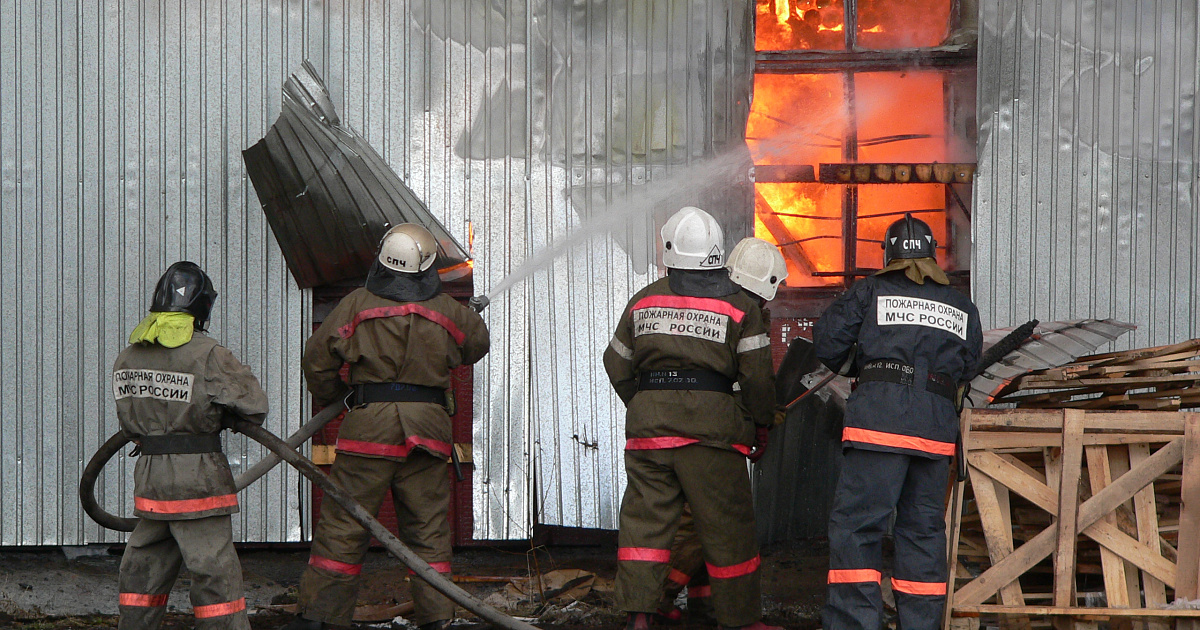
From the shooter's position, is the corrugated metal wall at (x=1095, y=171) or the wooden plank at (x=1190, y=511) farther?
the corrugated metal wall at (x=1095, y=171)

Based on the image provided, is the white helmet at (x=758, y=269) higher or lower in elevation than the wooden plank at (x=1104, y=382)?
higher

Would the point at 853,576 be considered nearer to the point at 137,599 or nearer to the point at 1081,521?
the point at 1081,521

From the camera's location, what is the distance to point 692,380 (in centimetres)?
491

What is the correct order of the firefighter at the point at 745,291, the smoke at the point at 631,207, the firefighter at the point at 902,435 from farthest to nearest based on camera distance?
the smoke at the point at 631,207, the firefighter at the point at 745,291, the firefighter at the point at 902,435

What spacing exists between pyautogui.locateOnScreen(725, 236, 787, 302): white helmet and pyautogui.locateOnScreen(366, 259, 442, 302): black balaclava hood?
156 centimetres

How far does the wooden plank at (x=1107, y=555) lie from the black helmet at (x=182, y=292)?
4.08 m

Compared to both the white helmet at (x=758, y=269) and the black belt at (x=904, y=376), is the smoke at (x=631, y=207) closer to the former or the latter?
the white helmet at (x=758, y=269)

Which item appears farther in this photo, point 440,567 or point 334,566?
point 440,567

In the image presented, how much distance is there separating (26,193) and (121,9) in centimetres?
126

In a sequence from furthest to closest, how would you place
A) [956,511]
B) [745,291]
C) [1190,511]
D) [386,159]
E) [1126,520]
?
1. [386,159]
2. [745,291]
3. [956,511]
4. [1126,520]
5. [1190,511]

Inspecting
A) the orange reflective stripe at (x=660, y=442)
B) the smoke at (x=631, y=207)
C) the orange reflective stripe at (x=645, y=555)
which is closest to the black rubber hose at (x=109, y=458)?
the smoke at (x=631, y=207)

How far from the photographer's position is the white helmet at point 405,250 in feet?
16.7

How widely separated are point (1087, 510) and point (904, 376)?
3.21ft

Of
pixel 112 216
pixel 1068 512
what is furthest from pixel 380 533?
pixel 1068 512
